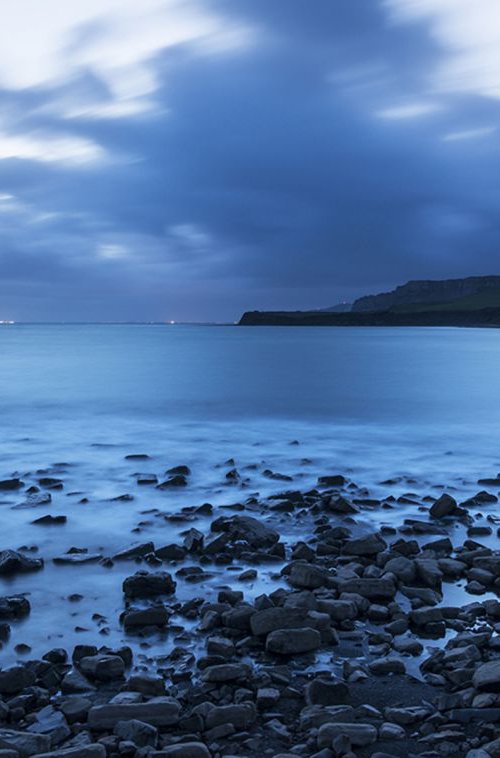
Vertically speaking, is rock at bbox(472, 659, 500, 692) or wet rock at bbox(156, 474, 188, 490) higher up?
wet rock at bbox(156, 474, 188, 490)

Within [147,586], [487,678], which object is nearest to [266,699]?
[487,678]

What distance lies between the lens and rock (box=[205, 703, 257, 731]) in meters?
5.76

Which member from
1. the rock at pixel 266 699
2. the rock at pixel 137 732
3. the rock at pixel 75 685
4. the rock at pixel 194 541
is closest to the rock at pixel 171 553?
the rock at pixel 194 541

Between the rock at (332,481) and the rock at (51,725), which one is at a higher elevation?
the rock at (332,481)

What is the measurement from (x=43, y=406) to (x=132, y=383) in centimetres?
1240

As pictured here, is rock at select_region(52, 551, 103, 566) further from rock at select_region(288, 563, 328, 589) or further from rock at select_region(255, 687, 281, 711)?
rock at select_region(255, 687, 281, 711)

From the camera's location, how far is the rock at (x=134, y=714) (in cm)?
575

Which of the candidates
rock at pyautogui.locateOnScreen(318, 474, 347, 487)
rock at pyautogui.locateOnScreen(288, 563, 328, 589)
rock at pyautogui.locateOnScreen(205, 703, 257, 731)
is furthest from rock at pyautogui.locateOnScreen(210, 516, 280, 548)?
rock at pyautogui.locateOnScreen(205, 703, 257, 731)

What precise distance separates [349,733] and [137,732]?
5.04ft

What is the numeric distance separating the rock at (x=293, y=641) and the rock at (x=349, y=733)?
1504 millimetres

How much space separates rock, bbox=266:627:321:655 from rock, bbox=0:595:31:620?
2.77 metres

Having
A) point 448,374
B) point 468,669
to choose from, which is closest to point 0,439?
point 468,669

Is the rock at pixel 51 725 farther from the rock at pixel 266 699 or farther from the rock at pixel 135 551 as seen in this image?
the rock at pixel 135 551

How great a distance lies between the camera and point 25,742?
535 centimetres
